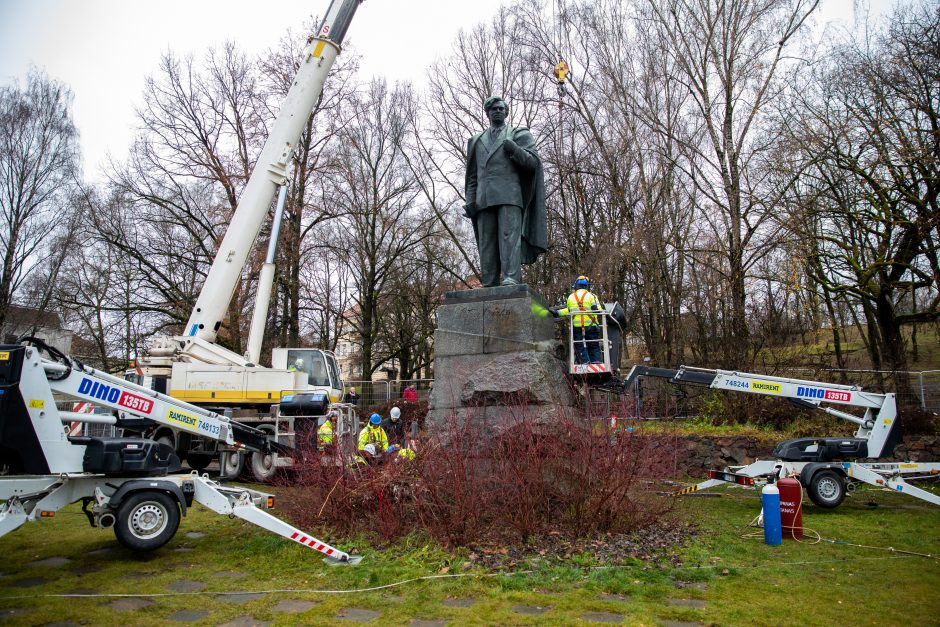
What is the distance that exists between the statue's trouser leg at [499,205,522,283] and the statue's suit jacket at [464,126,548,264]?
0.11 meters

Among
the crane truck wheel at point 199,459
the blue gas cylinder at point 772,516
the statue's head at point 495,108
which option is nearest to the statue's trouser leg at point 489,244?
the statue's head at point 495,108

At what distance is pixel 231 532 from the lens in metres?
7.18

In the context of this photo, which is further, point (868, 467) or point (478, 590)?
point (868, 467)

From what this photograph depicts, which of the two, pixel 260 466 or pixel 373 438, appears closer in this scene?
pixel 373 438

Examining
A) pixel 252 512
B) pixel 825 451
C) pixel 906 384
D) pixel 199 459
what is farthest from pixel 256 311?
pixel 906 384

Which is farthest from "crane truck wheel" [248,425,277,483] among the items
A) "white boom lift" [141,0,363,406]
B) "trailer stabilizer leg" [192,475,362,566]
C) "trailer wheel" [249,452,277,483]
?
"trailer stabilizer leg" [192,475,362,566]

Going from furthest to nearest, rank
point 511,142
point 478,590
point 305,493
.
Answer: point 511,142
point 305,493
point 478,590

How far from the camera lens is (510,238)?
755 centimetres

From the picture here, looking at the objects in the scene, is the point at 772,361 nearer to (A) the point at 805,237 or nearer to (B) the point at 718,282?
(A) the point at 805,237

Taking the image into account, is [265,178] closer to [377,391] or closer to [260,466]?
[260,466]

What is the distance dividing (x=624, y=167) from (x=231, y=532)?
17.4m

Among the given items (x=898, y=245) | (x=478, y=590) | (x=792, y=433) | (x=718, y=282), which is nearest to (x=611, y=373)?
(x=478, y=590)

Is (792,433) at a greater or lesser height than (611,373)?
lesser

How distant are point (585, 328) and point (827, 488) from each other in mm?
4093
